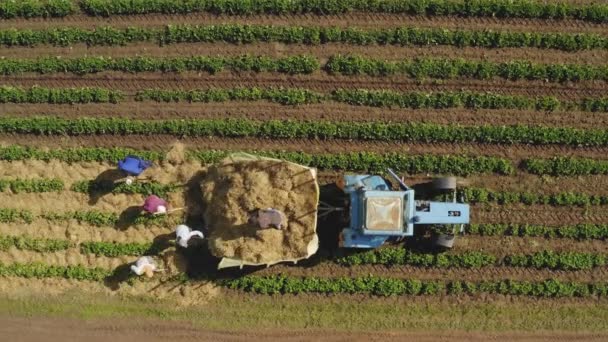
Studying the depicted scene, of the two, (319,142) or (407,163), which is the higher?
(319,142)

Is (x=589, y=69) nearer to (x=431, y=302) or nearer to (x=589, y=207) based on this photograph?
(x=589, y=207)

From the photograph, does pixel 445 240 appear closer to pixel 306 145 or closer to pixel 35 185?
pixel 306 145

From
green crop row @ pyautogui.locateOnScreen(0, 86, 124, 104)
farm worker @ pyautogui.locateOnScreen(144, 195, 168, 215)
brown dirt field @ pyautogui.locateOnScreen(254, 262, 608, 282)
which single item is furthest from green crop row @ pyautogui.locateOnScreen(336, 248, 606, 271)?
green crop row @ pyautogui.locateOnScreen(0, 86, 124, 104)

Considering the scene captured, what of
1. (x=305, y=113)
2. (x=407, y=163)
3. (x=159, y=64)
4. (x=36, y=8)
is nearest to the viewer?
(x=407, y=163)

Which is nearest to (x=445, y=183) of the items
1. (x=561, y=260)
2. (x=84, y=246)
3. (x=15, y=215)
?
(x=561, y=260)

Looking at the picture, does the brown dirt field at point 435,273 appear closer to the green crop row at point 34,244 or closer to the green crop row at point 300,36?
the green crop row at point 34,244

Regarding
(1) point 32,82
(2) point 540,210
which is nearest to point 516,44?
(2) point 540,210
